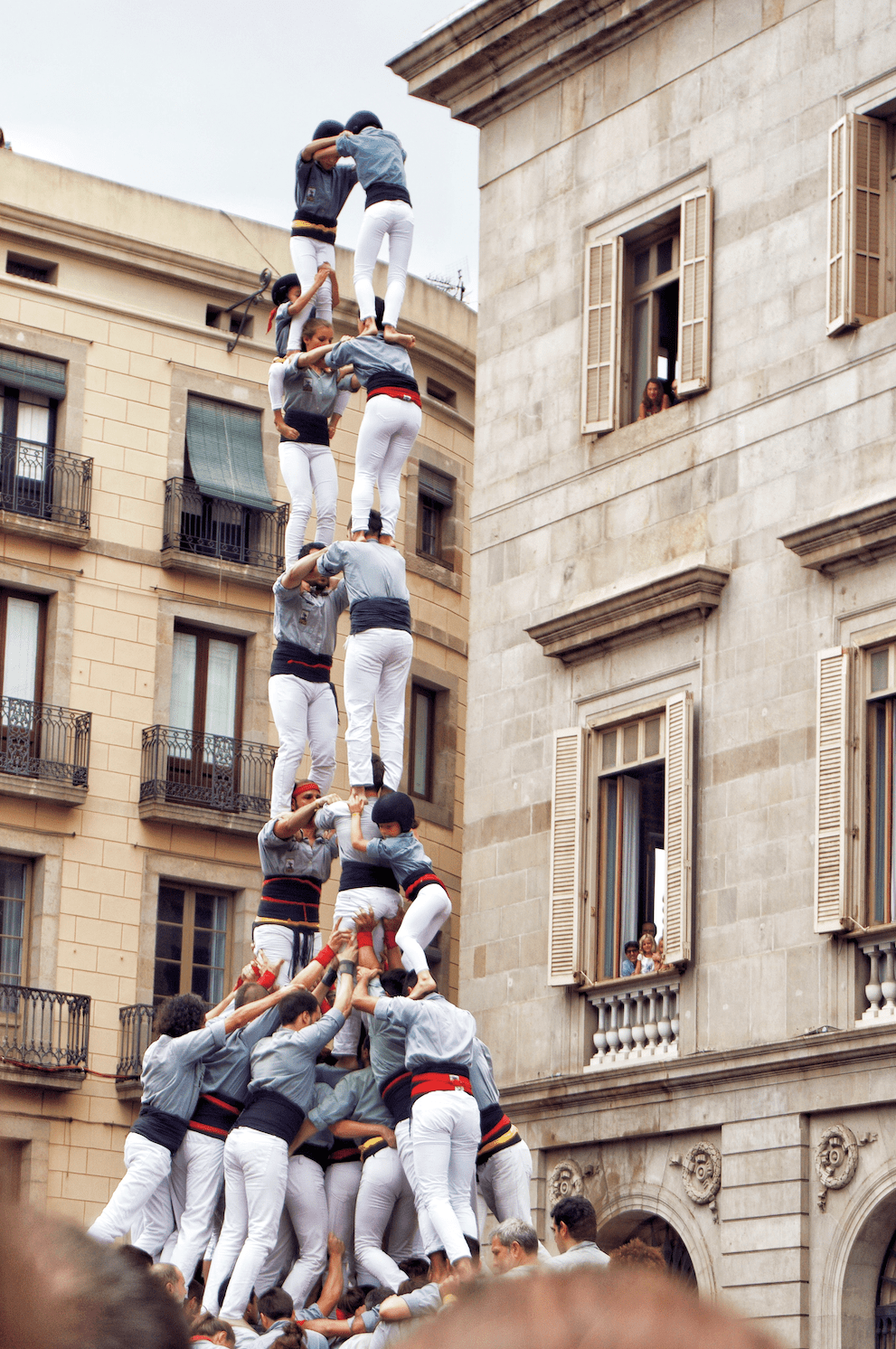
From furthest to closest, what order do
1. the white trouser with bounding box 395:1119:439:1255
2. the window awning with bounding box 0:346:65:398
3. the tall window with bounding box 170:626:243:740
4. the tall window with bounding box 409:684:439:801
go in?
the tall window with bounding box 409:684:439:801, the tall window with bounding box 170:626:243:740, the window awning with bounding box 0:346:65:398, the white trouser with bounding box 395:1119:439:1255

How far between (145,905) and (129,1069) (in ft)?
7.85

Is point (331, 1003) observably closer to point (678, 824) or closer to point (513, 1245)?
point (513, 1245)

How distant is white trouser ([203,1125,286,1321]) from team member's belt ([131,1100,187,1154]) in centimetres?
33

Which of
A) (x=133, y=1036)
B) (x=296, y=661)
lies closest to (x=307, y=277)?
(x=296, y=661)

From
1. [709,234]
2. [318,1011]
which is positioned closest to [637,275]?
[709,234]

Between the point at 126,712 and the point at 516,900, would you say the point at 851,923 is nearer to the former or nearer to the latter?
the point at 516,900

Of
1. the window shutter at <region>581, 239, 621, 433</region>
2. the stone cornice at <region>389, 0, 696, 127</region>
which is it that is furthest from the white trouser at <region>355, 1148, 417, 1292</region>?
the stone cornice at <region>389, 0, 696, 127</region>

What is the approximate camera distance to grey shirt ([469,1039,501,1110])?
1402cm

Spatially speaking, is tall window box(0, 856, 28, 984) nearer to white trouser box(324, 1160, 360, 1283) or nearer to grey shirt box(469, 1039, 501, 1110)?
white trouser box(324, 1160, 360, 1283)

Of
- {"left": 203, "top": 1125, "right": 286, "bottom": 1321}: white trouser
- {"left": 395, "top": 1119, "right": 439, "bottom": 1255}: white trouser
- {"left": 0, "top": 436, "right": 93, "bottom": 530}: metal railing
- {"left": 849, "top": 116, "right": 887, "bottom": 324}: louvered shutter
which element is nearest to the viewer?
{"left": 395, "top": 1119, "right": 439, "bottom": 1255}: white trouser

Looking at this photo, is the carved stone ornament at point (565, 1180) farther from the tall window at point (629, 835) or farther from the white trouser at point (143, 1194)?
the white trouser at point (143, 1194)

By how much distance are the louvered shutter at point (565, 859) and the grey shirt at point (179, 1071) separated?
23.9ft

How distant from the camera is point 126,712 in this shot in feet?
98.6

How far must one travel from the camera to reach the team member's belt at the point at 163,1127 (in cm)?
1361
